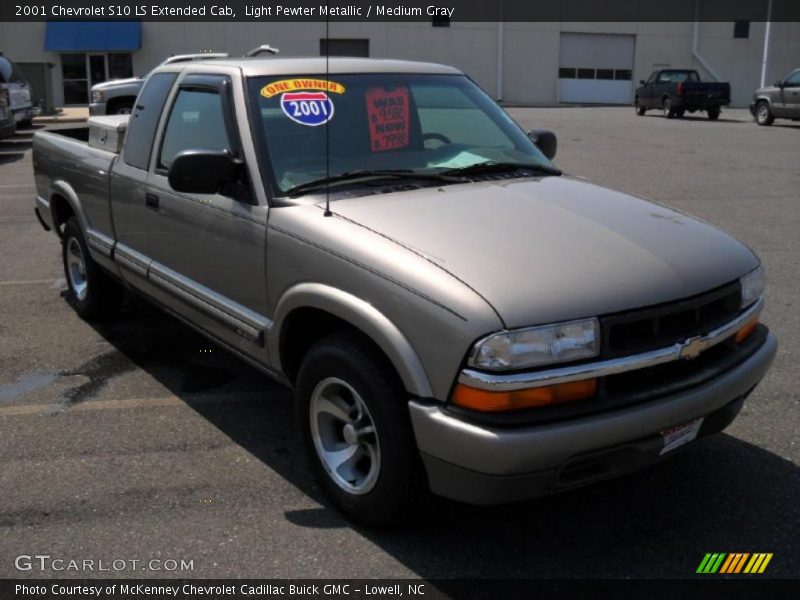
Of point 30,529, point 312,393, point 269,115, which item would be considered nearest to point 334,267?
point 312,393

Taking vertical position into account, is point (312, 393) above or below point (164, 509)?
above

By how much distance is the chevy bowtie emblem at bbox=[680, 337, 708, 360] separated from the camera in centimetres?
299

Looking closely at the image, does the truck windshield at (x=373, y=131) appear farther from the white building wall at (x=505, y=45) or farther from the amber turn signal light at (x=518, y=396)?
the white building wall at (x=505, y=45)

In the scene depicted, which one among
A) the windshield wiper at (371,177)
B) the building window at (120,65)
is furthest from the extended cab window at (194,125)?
the building window at (120,65)

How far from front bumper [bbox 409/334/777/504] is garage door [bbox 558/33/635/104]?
43.3m

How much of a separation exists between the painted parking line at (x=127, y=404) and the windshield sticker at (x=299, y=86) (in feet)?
5.61

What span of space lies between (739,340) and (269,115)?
90.7 inches

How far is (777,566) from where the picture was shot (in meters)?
3.07

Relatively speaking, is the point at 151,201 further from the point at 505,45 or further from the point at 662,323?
the point at 505,45

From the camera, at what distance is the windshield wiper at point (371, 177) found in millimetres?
3721

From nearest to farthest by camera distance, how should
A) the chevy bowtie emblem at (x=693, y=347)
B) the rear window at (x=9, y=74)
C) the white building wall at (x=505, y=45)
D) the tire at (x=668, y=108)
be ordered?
the chevy bowtie emblem at (x=693, y=347)
the rear window at (x=9, y=74)
the tire at (x=668, y=108)
the white building wall at (x=505, y=45)

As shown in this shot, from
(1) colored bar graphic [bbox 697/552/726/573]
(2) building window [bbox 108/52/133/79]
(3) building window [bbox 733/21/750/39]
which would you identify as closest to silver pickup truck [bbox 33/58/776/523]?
(1) colored bar graphic [bbox 697/552/726/573]

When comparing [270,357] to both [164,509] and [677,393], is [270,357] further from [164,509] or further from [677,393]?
[677,393]

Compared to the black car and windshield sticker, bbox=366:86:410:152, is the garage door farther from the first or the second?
windshield sticker, bbox=366:86:410:152
